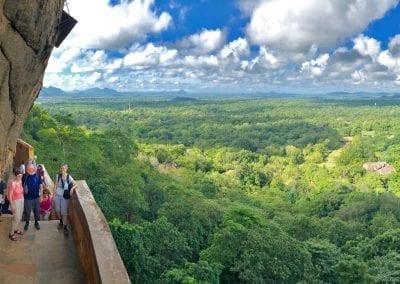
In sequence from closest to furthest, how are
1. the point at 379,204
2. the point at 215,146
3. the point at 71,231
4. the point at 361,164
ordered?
the point at 71,231
the point at 379,204
the point at 361,164
the point at 215,146

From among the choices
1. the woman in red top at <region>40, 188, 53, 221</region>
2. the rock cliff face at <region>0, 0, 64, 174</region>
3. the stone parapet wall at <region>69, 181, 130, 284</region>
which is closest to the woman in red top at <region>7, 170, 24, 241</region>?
the stone parapet wall at <region>69, 181, 130, 284</region>

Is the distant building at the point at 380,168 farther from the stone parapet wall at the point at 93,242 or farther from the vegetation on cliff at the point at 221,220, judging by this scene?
the stone parapet wall at the point at 93,242

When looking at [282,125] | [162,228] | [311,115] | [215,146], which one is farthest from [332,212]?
[311,115]

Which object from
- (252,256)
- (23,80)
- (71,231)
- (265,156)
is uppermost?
(23,80)

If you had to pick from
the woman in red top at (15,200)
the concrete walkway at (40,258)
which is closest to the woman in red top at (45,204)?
the concrete walkway at (40,258)

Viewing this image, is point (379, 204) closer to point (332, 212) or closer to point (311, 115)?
point (332, 212)
